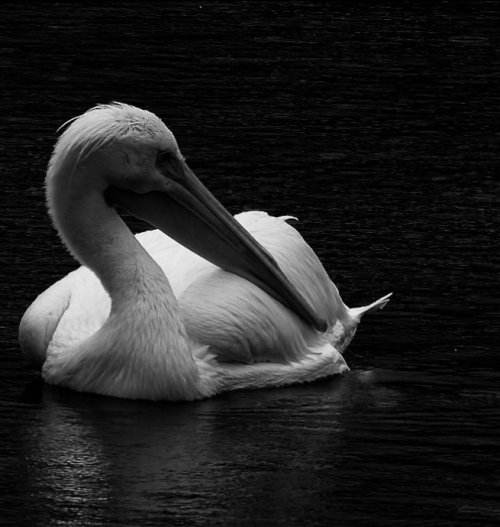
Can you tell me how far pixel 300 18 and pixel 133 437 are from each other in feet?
36.9

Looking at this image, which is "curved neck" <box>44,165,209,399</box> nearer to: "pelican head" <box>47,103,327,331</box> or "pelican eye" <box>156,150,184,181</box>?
"pelican head" <box>47,103,327,331</box>

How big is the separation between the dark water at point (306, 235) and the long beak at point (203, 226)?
0.50 meters

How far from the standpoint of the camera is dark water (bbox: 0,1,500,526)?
6.29m

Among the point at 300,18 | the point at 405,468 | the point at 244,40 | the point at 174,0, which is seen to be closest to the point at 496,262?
the point at 405,468

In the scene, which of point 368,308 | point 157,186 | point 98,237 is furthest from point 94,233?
point 368,308

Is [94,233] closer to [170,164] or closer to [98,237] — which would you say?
[98,237]

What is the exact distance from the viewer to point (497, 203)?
10688mm

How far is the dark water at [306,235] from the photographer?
Result: 20.6 feet

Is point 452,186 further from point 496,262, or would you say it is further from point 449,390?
point 449,390

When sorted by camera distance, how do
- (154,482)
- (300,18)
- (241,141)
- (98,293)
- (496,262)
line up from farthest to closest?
(300,18), (241,141), (496,262), (98,293), (154,482)

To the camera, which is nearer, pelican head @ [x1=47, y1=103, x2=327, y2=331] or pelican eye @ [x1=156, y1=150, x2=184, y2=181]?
pelican head @ [x1=47, y1=103, x2=327, y2=331]

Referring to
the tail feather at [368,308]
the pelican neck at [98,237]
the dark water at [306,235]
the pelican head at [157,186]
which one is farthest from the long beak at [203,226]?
the tail feather at [368,308]

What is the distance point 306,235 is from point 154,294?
257cm

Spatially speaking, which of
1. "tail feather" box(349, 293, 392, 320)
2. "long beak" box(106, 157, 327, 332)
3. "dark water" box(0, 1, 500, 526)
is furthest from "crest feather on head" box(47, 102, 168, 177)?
"tail feather" box(349, 293, 392, 320)
